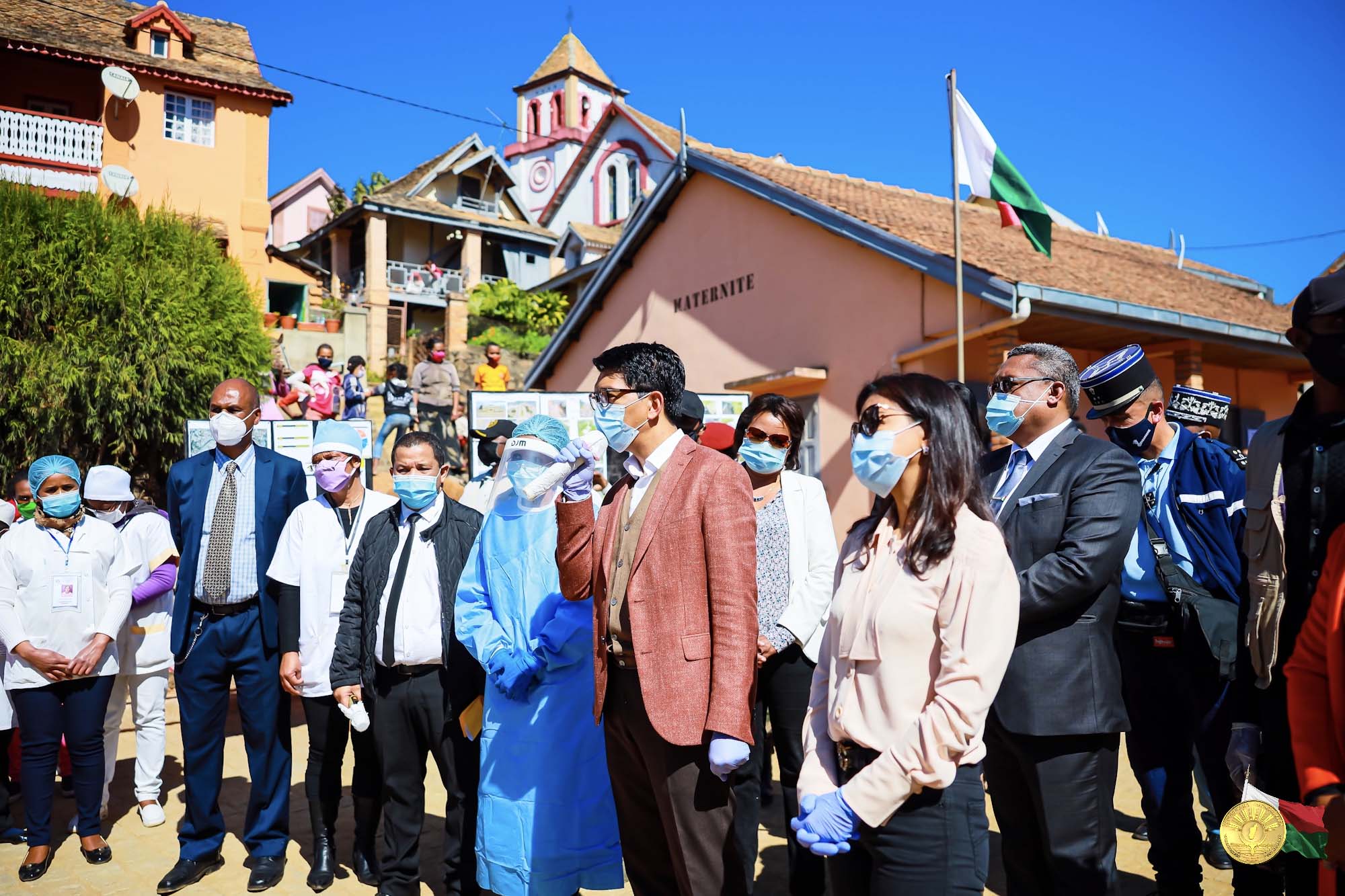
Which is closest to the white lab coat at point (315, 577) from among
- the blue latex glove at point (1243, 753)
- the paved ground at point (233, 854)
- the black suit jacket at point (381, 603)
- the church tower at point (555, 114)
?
the black suit jacket at point (381, 603)

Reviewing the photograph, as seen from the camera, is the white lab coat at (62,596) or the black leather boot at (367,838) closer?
the black leather boot at (367,838)

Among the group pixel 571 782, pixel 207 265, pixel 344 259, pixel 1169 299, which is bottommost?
pixel 571 782

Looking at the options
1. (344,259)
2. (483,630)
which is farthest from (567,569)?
(344,259)

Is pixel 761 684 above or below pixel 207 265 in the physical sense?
below

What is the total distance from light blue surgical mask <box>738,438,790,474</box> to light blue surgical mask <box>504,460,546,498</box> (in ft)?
3.98

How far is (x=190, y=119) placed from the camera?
869 inches

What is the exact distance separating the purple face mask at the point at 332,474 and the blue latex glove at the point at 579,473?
2.04 metres

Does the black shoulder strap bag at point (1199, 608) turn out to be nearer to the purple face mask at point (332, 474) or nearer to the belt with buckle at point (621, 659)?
the belt with buckle at point (621, 659)

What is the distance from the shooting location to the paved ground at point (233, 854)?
4.63 meters

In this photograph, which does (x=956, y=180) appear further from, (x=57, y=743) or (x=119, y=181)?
(x=119, y=181)

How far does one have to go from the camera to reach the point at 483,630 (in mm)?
3842

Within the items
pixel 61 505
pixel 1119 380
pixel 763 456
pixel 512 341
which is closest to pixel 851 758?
pixel 763 456

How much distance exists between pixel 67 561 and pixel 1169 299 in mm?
11016

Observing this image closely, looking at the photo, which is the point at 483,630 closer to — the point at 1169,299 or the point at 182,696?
the point at 182,696
